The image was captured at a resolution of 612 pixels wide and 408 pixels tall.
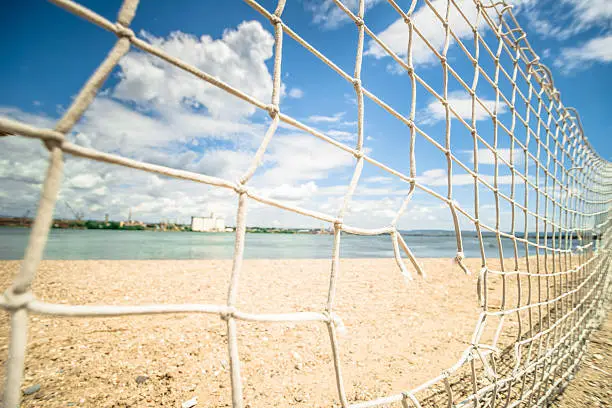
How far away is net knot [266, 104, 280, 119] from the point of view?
761 millimetres

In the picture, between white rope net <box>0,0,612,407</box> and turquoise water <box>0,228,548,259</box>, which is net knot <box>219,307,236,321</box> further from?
turquoise water <box>0,228,548,259</box>

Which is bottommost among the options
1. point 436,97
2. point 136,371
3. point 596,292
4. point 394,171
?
point 136,371

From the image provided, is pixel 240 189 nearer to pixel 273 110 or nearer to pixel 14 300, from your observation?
pixel 273 110

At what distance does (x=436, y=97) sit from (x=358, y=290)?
2988 millimetres

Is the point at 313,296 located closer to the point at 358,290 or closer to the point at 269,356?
the point at 358,290

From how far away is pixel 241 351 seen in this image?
1809 millimetres

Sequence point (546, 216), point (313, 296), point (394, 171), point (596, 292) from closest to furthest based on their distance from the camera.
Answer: point (394, 171), point (546, 216), point (596, 292), point (313, 296)

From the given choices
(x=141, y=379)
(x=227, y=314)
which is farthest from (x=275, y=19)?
(x=141, y=379)

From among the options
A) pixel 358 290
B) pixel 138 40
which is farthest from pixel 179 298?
pixel 138 40

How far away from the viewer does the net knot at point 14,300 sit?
1.25 feet

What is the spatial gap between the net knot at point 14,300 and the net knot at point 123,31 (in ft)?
1.45

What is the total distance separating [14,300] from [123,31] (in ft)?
1.51

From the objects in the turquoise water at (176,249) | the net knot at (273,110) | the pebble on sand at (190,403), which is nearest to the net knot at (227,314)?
the net knot at (273,110)

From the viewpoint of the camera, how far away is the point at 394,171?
107 cm
